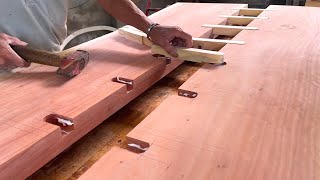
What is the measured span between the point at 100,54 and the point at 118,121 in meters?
0.44

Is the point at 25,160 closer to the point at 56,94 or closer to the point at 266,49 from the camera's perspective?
the point at 56,94

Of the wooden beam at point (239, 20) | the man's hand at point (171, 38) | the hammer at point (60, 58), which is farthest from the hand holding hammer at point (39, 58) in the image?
the wooden beam at point (239, 20)

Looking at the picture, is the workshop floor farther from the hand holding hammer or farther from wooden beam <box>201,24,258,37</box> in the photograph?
wooden beam <box>201,24,258,37</box>

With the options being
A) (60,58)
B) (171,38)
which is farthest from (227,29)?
(60,58)

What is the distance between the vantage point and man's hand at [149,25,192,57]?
134 cm

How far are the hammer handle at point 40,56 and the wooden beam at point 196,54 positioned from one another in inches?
16.9

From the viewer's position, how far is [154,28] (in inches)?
56.6

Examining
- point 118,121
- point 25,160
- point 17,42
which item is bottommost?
point 118,121

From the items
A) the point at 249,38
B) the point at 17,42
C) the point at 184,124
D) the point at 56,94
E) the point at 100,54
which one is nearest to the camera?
the point at 184,124

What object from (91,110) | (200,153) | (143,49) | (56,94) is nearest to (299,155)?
(200,153)

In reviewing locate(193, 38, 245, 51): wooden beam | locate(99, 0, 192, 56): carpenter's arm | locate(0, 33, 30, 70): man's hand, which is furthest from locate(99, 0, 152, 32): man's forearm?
locate(0, 33, 30, 70): man's hand

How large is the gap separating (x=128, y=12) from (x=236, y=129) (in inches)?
41.0

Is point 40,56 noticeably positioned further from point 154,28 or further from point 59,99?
point 154,28

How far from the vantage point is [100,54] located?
55.7 inches
